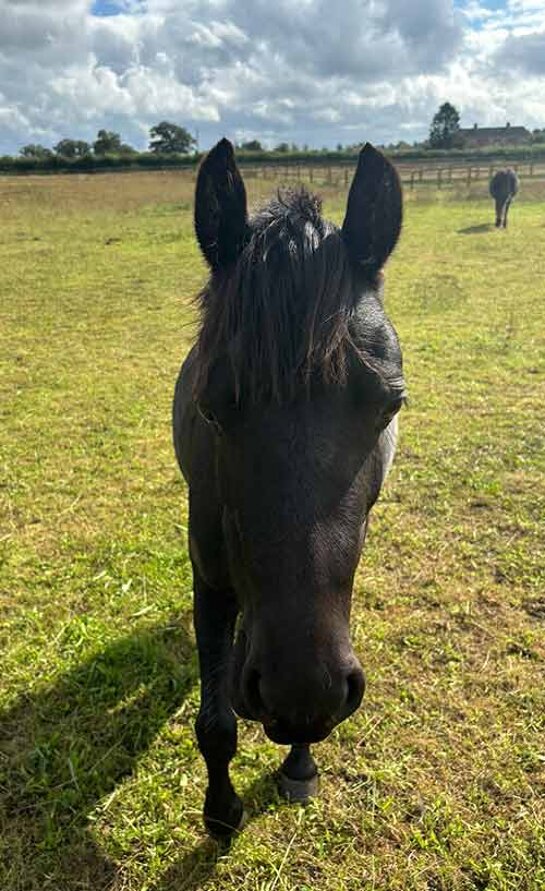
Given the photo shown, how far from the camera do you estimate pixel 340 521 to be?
67.5 inches

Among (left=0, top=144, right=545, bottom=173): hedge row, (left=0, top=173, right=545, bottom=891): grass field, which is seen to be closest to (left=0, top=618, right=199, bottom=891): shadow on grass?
(left=0, top=173, right=545, bottom=891): grass field

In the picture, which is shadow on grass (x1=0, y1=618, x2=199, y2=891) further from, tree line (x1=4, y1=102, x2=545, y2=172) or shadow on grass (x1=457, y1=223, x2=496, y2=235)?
tree line (x1=4, y1=102, x2=545, y2=172)

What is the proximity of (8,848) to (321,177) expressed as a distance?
149ft

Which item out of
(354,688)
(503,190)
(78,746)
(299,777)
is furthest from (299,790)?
(503,190)

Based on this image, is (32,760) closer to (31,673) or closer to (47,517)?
(31,673)

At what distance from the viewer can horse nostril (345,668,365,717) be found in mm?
1666

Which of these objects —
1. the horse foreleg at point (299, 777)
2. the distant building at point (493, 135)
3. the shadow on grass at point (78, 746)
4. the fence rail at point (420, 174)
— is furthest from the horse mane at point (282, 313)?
the distant building at point (493, 135)

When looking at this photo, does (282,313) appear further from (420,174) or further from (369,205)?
(420,174)

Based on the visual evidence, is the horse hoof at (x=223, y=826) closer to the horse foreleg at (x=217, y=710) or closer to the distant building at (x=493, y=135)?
the horse foreleg at (x=217, y=710)

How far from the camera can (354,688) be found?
67.3 inches

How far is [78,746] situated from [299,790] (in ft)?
3.67

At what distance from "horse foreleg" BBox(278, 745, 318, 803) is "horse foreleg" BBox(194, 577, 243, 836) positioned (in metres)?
0.28

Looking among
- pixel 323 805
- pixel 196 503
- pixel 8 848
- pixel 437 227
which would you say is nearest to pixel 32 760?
pixel 8 848

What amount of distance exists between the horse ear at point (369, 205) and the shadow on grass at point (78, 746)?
8.28 ft
